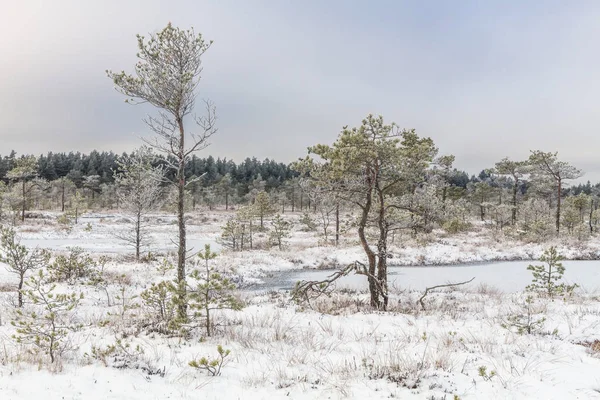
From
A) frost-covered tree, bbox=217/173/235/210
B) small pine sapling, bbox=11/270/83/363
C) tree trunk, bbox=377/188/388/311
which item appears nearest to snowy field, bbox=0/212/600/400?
small pine sapling, bbox=11/270/83/363

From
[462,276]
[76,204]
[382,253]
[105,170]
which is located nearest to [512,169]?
[462,276]

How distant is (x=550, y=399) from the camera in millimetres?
4008

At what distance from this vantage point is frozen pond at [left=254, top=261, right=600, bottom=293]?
54.9 feet

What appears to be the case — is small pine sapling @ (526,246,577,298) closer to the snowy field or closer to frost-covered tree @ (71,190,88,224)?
the snowy field

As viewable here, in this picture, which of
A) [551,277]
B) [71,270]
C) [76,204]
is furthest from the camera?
[76,204]

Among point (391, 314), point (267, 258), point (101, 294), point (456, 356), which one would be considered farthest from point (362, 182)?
point (267, 258)

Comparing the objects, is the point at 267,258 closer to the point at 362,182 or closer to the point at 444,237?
the point at 362,182

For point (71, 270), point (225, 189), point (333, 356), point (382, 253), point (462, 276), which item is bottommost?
point (462, 276)

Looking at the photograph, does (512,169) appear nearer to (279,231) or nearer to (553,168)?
(553,168)

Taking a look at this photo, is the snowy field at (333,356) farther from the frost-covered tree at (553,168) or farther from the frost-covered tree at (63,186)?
the frost-covered tree at (63,186)

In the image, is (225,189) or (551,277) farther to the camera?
(225,189)

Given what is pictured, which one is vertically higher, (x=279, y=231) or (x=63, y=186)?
(x=63, y=186)

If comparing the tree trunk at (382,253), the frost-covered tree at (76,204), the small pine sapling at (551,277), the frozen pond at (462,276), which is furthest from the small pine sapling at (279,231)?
the frost-covered tree at (76,204)

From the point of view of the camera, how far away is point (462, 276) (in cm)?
1936
